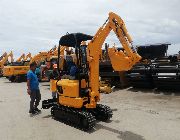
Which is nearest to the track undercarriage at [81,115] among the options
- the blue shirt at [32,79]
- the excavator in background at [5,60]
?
the blue shirt at [32,79]

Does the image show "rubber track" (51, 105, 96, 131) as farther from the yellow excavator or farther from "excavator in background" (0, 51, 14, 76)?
"excavator in background" (0, 51, 14, 76)

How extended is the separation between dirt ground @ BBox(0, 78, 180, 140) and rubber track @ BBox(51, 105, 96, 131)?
0.62 feet

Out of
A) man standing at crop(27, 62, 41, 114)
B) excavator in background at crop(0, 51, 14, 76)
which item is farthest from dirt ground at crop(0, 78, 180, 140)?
excavator in background at crop(0, 51, 14, 76)

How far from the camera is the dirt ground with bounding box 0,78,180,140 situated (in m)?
6.87

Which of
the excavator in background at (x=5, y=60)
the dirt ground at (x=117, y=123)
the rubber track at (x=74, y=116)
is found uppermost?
the excavator in background at (x=5, y=60)

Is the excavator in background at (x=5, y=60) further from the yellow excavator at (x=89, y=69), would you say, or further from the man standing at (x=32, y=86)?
the yellow excavator at (x=89, y=69)

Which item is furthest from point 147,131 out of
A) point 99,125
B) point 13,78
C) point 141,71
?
point 13,78

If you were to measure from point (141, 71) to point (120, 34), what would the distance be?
703cm

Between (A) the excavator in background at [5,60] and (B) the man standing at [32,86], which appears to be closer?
(B) the man standing at [32,86]

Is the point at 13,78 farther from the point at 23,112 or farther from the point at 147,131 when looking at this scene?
the point at 147,131

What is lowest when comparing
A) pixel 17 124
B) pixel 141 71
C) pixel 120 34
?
pixel 17 124

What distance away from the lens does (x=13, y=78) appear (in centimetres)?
2602

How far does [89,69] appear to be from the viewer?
7.84 metres

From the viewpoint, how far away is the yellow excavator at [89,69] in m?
7.46
